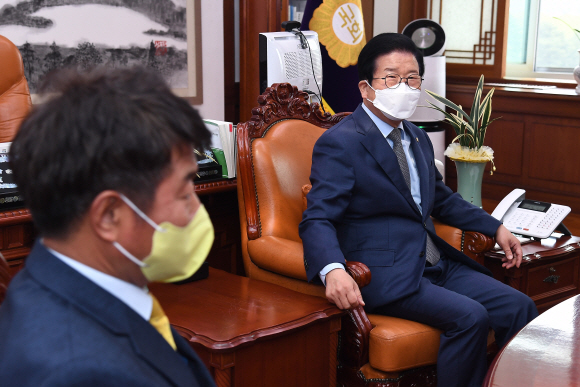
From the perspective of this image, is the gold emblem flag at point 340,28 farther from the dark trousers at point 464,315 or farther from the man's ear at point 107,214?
the man's ear at point 107,214

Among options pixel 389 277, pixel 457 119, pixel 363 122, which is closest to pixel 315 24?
pixel 457 119

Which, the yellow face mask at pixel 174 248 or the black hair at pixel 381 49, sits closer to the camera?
the yellow face mask at pixel 174 248

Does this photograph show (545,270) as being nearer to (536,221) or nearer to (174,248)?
(536,221)

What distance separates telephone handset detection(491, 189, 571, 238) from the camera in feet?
8.70

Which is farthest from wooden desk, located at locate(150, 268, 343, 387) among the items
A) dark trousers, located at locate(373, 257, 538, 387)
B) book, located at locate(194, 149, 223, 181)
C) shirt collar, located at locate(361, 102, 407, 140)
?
shirt collar, located at locate(361, 102, 407, 140)

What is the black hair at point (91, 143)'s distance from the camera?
2.26ft

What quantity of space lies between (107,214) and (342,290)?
3.74 ft

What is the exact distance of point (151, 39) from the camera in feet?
12.5

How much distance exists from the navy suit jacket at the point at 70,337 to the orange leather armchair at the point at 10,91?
7.05 ft

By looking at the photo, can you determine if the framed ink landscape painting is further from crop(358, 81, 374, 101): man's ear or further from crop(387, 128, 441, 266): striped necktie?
crop(387, 128, 441, 266): striped necktie

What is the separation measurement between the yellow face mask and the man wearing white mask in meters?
0.99

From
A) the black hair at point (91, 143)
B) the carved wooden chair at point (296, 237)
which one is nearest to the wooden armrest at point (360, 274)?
the carved wooden chair at point (296, 237)

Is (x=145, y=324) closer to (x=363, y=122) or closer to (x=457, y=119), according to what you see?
(x=363, y=122)

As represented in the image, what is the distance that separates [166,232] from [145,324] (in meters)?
0.11
